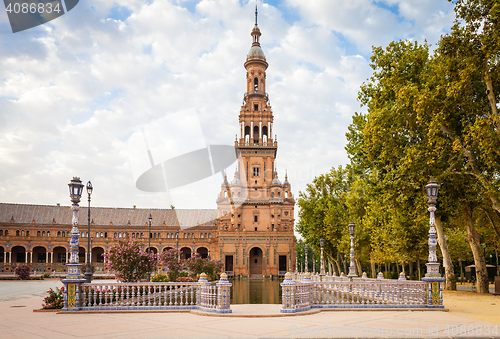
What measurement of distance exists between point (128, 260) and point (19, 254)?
73421 mm

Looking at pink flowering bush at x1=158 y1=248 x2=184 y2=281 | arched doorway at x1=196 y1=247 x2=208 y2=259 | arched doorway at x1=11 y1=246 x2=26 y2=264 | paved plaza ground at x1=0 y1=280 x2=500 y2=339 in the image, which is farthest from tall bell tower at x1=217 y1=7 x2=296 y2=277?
paved plaza ground at x1=0 y1=280 x2=500 y2=339

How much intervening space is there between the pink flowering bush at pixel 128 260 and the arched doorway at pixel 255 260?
53.0m

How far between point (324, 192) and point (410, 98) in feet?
98.2

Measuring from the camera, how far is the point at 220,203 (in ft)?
257

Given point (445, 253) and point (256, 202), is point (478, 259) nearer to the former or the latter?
point (445, 253)

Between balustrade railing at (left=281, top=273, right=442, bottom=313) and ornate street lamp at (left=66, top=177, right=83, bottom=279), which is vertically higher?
ornate street lamp at (left=66, top=177, right=83, bottom=279)

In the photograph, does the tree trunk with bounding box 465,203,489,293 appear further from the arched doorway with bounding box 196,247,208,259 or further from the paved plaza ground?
the arched doorway with bounding box 196,247,208,259

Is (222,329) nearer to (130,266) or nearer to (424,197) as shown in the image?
(130,266)

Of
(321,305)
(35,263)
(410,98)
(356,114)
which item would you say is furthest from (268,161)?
(321,305)

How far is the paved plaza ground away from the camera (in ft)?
32.8

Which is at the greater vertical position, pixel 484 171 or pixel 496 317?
pixel 484 171

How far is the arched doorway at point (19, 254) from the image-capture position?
8338 cm

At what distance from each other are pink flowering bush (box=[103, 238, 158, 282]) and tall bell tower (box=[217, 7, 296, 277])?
49.2 metres

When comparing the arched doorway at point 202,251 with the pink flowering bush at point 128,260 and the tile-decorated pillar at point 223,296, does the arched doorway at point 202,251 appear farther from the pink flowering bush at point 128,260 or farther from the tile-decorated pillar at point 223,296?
the tile-decorated pillar at point 223,296
